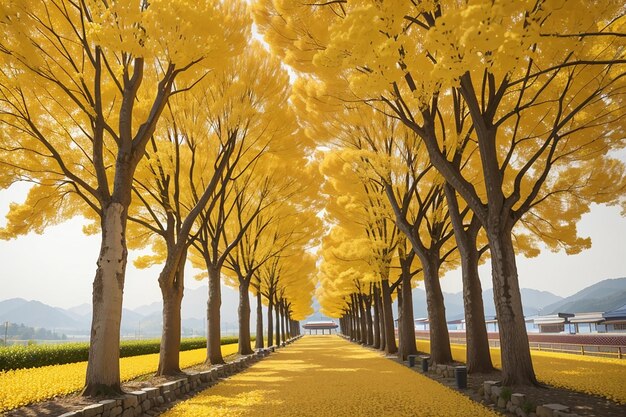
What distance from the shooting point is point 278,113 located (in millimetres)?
12977

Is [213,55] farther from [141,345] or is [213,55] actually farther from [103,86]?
Result: [141,345]

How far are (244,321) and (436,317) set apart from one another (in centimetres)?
979

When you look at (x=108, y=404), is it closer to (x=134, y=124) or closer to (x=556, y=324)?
(x=134, y=124)

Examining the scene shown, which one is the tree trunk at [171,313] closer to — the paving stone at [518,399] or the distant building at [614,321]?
the paving stone at [518,399]

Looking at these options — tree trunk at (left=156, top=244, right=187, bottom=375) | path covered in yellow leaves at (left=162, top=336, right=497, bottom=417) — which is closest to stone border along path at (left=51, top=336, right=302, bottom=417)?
path covered in yellow leaves at (left=162, top=336, right=497, bottom=417)

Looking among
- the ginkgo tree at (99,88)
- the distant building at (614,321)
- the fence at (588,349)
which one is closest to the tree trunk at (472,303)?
the ginkgo tree at (99,88)

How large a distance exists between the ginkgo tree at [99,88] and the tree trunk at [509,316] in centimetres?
662

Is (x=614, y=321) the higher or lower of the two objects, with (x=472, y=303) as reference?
lower

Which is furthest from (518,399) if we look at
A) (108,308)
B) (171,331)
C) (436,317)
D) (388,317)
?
(388,317)

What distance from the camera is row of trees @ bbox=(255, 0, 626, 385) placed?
19.6 ft

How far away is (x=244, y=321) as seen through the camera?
19406 mm

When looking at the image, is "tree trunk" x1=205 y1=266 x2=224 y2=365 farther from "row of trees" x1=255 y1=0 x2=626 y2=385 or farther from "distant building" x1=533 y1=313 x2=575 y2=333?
"distant building" x1=533 y1=313 x2=575 y2=333

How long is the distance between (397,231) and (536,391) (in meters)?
11.1

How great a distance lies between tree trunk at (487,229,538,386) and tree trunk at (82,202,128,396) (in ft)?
22.5
